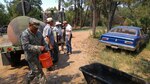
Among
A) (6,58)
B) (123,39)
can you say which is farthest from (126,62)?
(6,58)

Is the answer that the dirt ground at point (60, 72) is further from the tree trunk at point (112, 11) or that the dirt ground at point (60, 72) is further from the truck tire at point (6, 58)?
the tree trunk at point (112, 11)

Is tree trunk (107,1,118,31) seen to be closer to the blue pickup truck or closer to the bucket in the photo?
the blue pickup truck

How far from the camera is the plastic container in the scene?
17.8ft

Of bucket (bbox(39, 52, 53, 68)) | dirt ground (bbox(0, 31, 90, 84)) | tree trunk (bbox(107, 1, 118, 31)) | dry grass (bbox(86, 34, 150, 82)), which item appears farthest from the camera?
tree trunk (bbox(107, 1, 118, 31))

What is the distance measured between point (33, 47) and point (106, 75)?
244 cm

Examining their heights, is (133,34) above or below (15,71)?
above

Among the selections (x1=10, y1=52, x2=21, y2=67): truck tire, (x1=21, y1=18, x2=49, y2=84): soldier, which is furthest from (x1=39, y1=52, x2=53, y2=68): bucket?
(x1=10, y1=52, x2=21, y2=67): truck tire

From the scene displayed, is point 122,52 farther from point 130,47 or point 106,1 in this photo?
point 106,1

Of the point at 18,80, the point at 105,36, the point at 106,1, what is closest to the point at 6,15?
the point at 106,1

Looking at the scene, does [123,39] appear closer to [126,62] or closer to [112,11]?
[126,62]

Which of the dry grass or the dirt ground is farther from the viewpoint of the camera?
the dry grass

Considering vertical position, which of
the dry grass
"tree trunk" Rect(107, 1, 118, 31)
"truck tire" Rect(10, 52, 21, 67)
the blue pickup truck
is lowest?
the dry grass

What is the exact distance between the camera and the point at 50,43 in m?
8.26

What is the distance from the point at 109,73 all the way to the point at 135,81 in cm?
108
